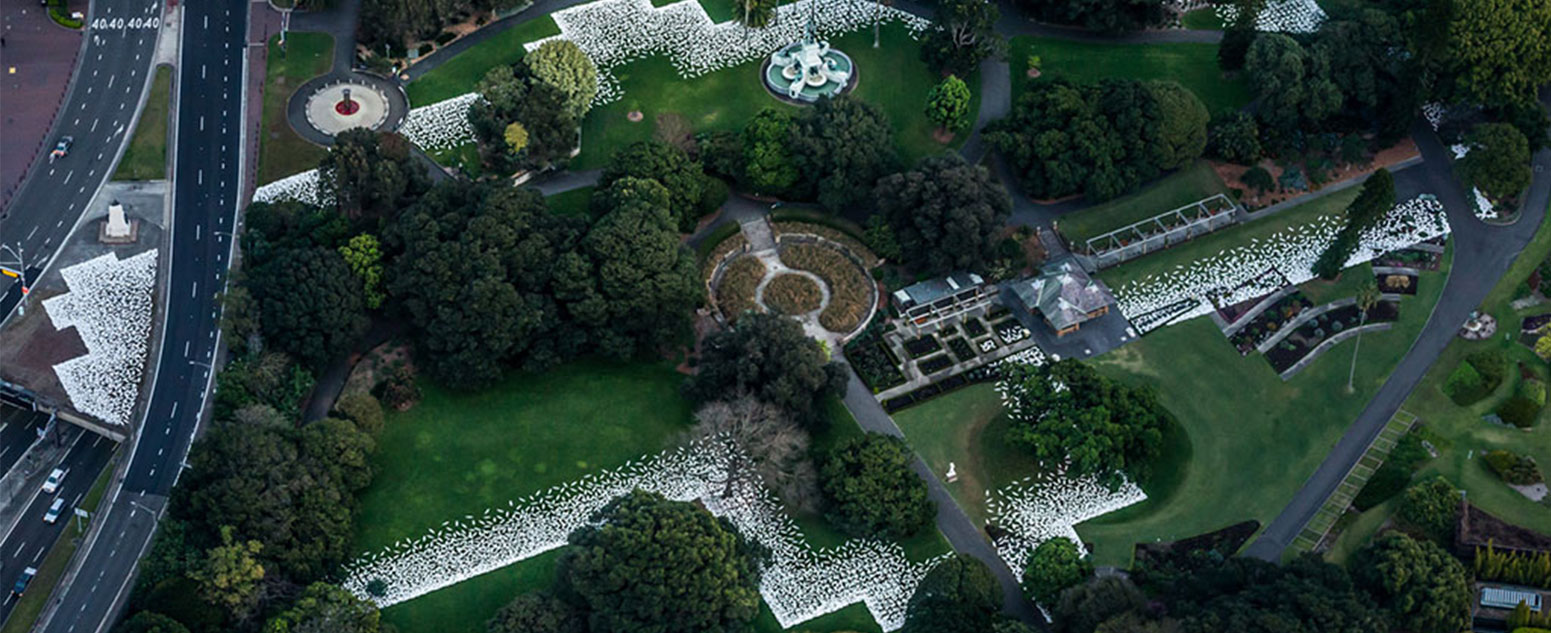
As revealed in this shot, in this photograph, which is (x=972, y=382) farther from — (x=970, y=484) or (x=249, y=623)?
(x=249, y=623)

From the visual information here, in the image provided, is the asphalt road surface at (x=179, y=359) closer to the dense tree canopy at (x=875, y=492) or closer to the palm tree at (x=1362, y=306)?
the dense tree canopy at (x=875, y=492)

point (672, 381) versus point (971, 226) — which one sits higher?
point (971, 226)

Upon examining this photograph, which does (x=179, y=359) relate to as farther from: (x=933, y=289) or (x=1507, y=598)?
(x=1507, y=598)

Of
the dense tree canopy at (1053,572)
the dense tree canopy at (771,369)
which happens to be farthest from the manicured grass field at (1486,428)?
the dense tree canopy at (771,369)

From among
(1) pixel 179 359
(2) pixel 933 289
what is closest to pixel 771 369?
(2) pixel 933 289

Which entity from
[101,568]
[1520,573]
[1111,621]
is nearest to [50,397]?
[101,568]

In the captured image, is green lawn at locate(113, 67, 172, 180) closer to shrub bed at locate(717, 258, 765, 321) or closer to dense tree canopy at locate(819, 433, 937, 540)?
shrub bed at locate(717, 258, 765, 321)
